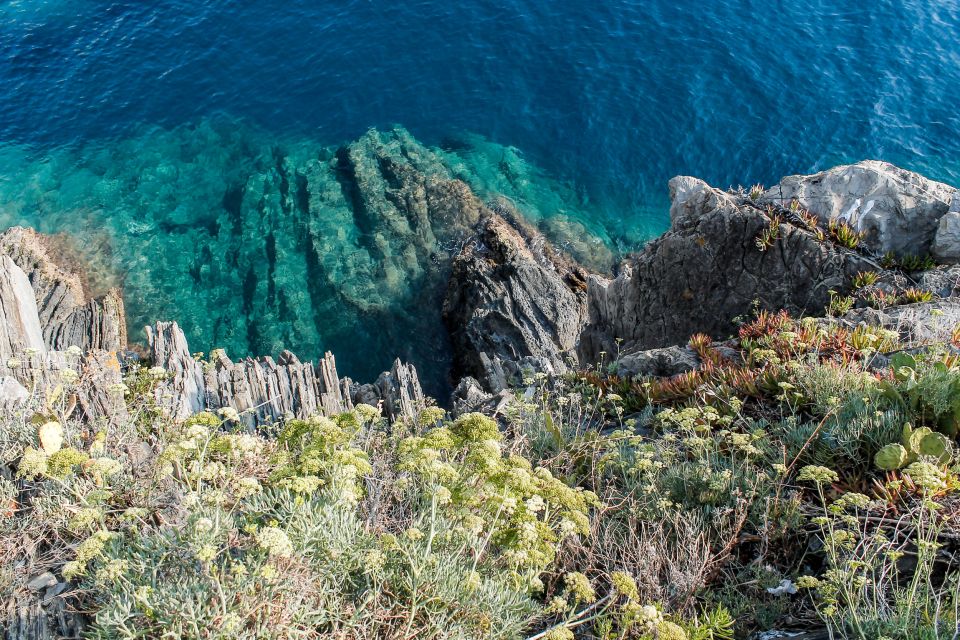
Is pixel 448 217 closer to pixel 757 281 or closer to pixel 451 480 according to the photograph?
pixel 757 281

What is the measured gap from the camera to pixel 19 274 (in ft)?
37.5

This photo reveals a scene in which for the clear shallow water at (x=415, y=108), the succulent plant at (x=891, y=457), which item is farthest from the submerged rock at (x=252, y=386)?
the clear shallow water at (x=415, y=108)

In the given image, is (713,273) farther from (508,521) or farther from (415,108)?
(415,108)

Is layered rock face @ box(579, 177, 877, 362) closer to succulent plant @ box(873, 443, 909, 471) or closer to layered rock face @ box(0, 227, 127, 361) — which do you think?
succulent plant @ box(873, 443, 909, 471)

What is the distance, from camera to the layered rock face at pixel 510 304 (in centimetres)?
1780

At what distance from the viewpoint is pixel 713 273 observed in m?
13.8

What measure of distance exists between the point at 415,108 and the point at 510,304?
11521mm

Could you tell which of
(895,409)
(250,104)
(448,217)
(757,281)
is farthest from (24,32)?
(895,409)

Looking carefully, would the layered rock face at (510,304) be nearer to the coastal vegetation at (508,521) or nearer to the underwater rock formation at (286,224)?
the underwater rock formation at (286,224)

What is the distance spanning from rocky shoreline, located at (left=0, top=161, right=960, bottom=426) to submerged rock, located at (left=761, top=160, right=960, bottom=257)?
3 cm

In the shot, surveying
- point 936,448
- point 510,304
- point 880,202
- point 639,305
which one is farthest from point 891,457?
point 510,304

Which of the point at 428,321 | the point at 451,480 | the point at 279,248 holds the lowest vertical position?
the point at 428,321

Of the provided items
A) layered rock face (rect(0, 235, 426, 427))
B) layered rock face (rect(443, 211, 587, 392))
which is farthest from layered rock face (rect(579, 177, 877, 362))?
layered rock face (rect(0, 235, 426, 427))

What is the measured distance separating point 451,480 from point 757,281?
392 inches
